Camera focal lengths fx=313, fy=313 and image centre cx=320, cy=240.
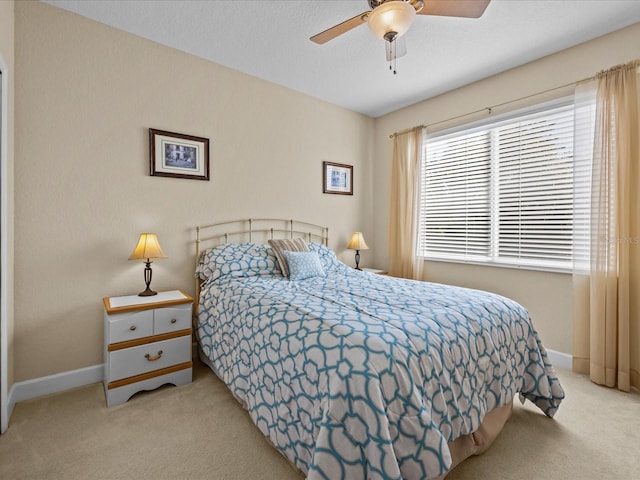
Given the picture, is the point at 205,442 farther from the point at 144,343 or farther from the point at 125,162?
the point at 125,162

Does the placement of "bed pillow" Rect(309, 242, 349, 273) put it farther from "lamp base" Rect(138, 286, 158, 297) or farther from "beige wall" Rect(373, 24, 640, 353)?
"lamp base" Rect(138, 286, 158, 297)

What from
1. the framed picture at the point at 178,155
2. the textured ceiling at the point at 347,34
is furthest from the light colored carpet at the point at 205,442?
the textured ceiling at the point at 347,34

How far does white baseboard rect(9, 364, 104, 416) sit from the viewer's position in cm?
214

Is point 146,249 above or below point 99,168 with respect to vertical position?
below

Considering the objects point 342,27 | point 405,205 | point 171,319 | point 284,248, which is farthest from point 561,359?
point 171,319

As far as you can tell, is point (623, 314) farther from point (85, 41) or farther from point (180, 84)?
point (85, 41)

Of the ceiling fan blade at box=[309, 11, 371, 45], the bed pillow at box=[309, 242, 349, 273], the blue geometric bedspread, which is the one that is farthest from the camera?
the bed pillow at box=[309, 242, 349, 273]

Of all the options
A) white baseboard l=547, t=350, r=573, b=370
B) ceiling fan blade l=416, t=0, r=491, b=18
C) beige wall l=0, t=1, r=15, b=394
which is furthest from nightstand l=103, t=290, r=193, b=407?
white baseboard l=547, t=350, r=573, b=370

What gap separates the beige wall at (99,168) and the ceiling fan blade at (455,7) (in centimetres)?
202

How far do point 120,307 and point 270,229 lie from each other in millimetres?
1640

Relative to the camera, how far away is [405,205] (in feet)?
12.8

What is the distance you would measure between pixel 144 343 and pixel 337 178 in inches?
111

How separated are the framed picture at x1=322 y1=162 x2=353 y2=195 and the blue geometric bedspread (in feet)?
6.41

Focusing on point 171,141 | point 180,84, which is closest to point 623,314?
point 171,141
